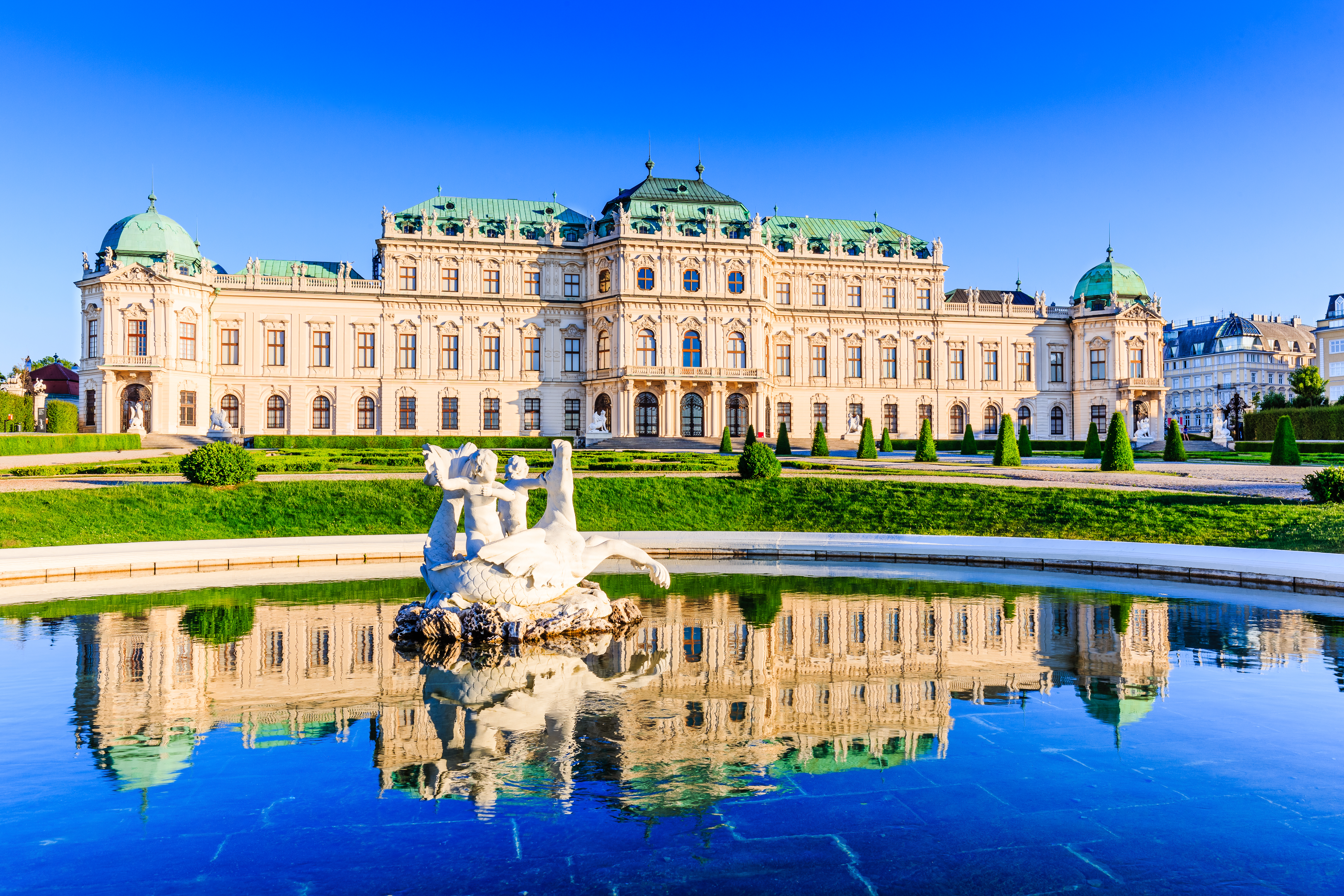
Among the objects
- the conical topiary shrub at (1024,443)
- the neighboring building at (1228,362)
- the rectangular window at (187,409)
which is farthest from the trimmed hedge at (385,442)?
the neighboring building at (1228,362)

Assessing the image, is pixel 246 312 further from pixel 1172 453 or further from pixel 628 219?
pixel 1172 453

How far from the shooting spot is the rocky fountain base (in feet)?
33.5

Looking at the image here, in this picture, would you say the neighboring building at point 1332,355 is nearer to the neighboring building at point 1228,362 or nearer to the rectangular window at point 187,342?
the neighboring building at point 1228,362

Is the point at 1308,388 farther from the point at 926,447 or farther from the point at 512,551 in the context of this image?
the point at 512,551

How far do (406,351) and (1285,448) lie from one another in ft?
153

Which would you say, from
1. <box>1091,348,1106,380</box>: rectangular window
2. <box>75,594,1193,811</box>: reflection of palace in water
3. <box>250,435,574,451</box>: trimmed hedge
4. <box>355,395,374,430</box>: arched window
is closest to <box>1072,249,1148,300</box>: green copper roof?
<box>1091,348,1106,380</box>: rectangular window

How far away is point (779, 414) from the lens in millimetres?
60469

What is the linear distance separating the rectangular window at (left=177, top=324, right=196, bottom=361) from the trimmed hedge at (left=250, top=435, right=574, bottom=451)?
6.32 m

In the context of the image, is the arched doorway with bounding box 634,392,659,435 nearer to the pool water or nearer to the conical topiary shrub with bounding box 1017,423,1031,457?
the conical topiary shrub with bounding box 1017,423,1031,457

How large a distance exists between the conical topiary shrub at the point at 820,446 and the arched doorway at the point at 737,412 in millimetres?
10192

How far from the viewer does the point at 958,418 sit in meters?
63.4

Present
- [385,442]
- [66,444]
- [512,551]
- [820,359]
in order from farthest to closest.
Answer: [820,359] → [385,442] → [66,444] → [512,551]

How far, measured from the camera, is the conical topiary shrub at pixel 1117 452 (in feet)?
110

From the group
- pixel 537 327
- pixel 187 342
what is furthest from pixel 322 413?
pixel 537 327
